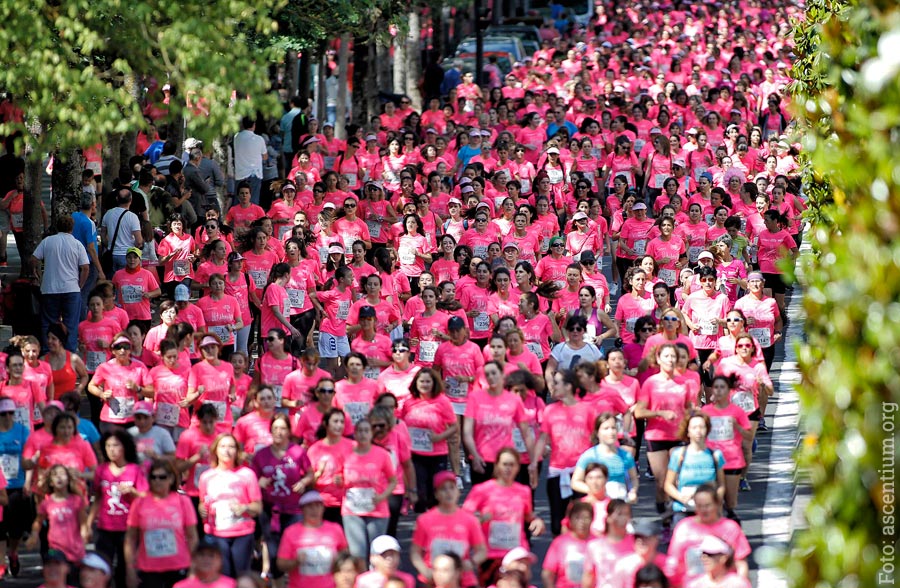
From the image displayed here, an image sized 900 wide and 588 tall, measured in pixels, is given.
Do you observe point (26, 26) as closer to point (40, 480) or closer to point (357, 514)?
point (40, 480)

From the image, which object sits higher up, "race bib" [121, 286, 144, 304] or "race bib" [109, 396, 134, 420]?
"race bib" [121, 286, 144, 304]

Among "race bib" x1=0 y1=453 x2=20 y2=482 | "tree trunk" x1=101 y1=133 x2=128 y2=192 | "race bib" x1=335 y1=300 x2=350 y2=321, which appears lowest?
"race bib" x1=0 y1=453 x2=20 y2=482

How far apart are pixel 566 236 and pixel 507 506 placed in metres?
9.16

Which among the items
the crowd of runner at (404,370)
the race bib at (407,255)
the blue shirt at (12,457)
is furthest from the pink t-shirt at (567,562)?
the race bib at (407,255)

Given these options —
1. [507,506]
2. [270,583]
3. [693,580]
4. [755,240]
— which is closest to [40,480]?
[270,583]

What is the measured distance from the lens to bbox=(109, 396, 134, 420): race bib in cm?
1413

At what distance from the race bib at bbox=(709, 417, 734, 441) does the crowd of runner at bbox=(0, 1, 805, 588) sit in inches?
0.7

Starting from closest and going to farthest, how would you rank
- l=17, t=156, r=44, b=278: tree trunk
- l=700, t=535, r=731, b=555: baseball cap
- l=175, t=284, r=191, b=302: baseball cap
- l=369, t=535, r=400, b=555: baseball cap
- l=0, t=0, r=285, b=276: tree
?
l=700, t=535, r=731, b=555: baseball cap < l=369, t=535, r=400, b=555: baseball cap < l=0, t=0, r=285, b=276: tree < l=175, t=284, r=191, b=302: baseball cap < l=17, t=156, r=44, b=278: tree trunk

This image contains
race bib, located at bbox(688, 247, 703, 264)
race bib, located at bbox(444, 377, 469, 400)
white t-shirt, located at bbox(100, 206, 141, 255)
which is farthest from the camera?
race bib, located at bbox(688, 247, 703, 264)

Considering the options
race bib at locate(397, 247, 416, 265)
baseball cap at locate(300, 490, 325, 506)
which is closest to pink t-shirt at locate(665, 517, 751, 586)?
baseball cap at locate(300, 490, 325, 506)

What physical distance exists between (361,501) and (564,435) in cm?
166

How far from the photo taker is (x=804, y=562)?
22.7 feet

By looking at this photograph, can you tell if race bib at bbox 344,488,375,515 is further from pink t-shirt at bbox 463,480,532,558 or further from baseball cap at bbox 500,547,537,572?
baseball cap at bbox 500,547,537,572

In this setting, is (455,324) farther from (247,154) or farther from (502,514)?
(247,154)
